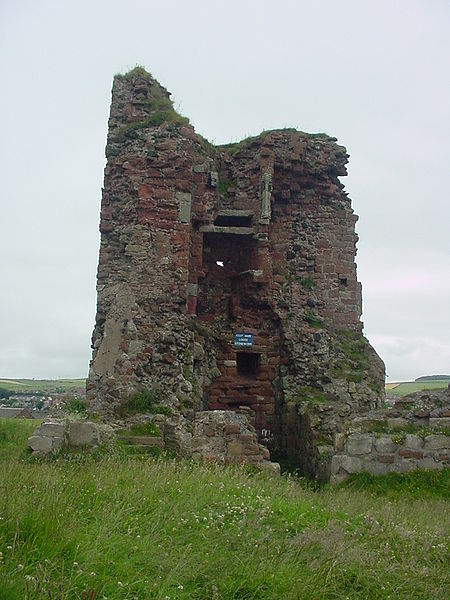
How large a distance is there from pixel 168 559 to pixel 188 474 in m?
2.77

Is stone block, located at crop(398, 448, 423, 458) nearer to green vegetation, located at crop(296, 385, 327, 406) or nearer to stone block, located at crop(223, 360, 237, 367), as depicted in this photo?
green vegetation, located at crop(296, 385, 327, 406)

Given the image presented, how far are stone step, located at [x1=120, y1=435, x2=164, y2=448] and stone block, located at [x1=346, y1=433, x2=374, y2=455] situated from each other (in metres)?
2.82

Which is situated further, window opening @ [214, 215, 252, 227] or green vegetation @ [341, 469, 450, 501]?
window opening @ [214, 215, 252, 227]

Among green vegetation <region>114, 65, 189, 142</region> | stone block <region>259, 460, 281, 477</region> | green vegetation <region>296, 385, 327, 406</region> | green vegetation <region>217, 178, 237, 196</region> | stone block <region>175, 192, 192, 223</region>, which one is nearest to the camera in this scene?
stone block <region>259, 460, 281, 477</region>

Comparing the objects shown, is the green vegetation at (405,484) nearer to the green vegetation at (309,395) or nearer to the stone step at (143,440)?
the stone step at (143,440)

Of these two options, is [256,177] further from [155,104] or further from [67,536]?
[67,536]

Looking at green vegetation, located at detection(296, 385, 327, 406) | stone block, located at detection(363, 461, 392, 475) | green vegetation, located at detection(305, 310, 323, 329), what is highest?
green vegetation, located at detection(305, 310, 323, 329)

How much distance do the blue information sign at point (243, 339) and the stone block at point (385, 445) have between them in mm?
4938

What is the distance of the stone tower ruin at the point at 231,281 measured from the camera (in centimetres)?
1087

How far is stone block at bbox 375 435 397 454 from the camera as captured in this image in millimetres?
8625

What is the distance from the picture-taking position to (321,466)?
9.66m

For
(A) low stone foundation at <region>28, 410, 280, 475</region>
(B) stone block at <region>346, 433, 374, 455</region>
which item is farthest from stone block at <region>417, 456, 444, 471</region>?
(A) low stone foundation at <region>28, 410, 280, 475</region>

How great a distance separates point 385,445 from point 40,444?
473 cm

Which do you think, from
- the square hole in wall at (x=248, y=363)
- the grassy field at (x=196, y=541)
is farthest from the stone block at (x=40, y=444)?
the square hole in wall at (x=248, y=363)
